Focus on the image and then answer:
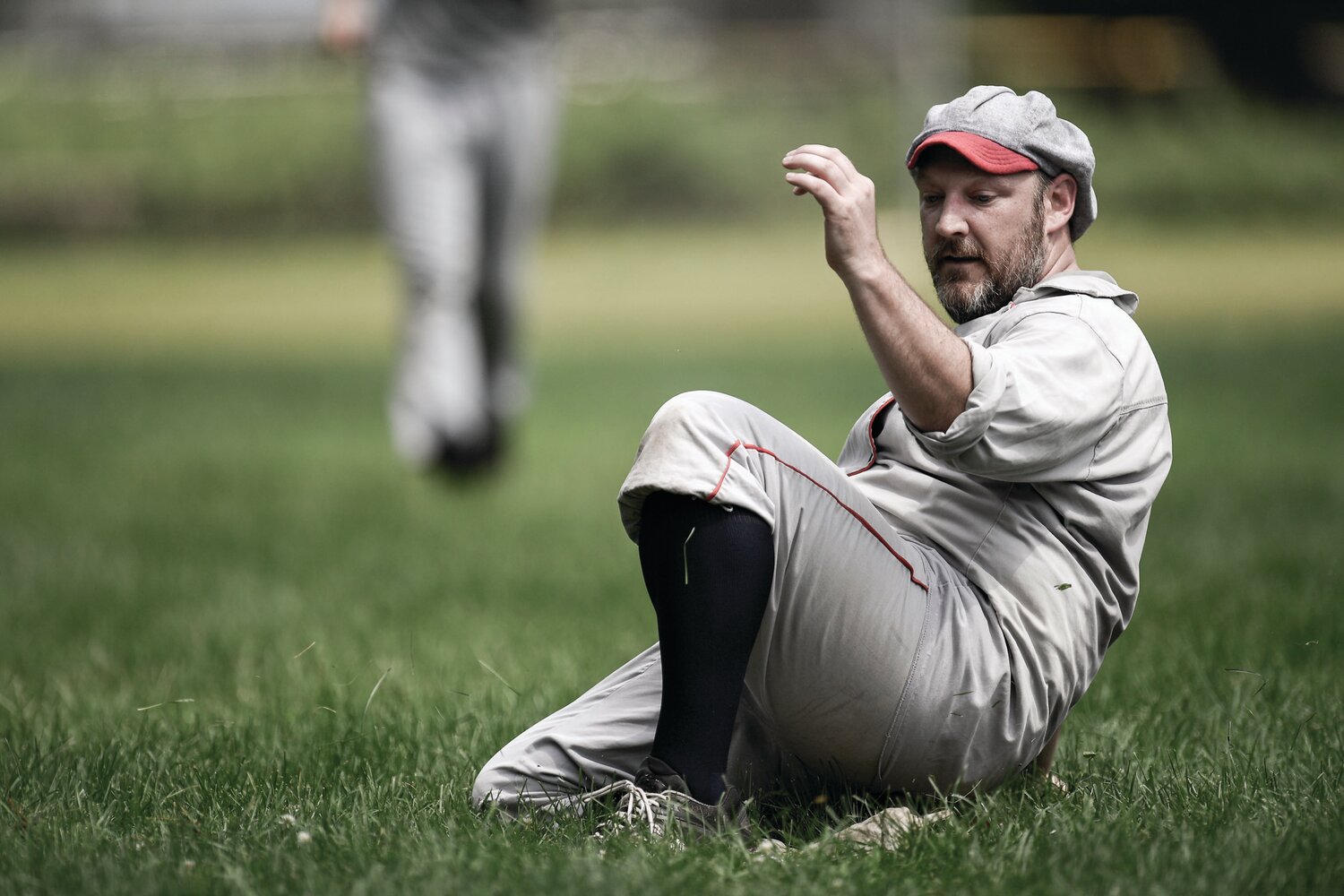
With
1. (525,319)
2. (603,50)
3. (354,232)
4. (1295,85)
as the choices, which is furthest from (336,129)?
(1295,85)

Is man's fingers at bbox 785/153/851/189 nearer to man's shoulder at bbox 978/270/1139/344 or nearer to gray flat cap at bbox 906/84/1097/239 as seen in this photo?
gray flat cap at bbox 906/84/1097/239

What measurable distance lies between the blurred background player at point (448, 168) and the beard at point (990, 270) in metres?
5.33

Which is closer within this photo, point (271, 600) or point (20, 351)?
point (271, 600)

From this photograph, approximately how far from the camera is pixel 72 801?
10.4 ft

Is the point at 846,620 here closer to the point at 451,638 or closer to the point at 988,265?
the point at 988,265

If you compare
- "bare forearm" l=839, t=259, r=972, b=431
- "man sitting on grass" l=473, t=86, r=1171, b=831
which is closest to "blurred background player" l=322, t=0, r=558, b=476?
"man sitting on grass" l=473, t=86, r=1171, b=831

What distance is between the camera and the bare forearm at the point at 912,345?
2.56m

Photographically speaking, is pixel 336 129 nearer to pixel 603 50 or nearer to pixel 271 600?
pixel 603 50

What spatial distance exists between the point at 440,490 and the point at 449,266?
1348 mm

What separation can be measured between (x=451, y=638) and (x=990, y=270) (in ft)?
9.57

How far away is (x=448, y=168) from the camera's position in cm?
820

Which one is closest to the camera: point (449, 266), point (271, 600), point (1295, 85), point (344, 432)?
point (271, 600)

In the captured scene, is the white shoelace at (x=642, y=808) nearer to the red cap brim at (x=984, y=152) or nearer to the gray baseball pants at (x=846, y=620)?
the gray baseball pants at (x=846, y=620)

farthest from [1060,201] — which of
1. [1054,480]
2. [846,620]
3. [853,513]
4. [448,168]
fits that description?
[448,168]
